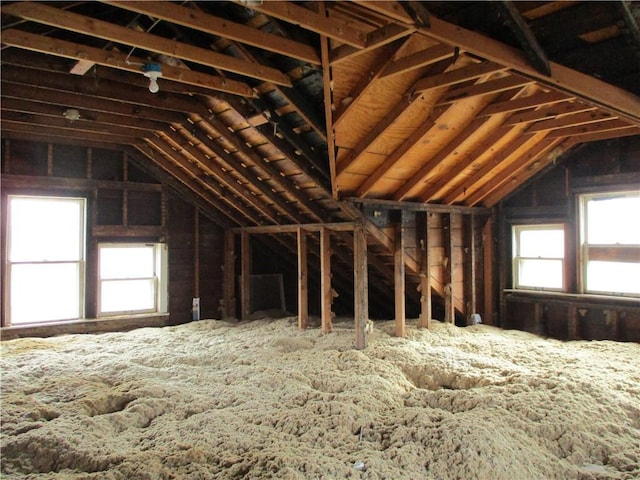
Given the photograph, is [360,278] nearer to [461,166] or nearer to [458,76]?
[461,166]

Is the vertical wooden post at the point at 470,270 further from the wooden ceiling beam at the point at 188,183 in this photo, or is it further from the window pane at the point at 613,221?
the wooden ceiling beam at the point at 188,183

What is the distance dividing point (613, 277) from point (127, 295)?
6010 millimetres

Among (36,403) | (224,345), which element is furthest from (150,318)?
(36,403)

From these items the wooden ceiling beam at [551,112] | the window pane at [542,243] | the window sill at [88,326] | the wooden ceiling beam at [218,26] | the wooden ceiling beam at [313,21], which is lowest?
the window sill at [88,326]

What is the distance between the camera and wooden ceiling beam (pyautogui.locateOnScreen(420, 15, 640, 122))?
7.50 feet

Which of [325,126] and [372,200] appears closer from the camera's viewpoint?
[325,126]

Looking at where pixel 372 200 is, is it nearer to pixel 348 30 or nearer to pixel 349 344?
pixel 349 344

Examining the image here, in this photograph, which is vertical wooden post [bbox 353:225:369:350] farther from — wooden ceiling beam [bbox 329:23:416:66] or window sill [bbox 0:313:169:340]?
window sill [bbox 0:313:169:340]

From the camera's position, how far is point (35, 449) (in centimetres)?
239

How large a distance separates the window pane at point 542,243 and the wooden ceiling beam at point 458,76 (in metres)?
3.14

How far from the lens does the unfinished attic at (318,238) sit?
243 cm

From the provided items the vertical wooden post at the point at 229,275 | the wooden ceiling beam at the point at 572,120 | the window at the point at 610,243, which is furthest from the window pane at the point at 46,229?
the window at the point at 610,243

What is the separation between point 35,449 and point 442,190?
4.18 metres

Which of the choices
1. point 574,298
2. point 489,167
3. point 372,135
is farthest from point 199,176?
point 574,298
